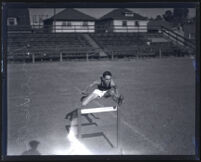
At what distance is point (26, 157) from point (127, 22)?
30849mm

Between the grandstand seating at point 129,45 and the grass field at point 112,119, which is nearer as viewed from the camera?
the grass field at point 112,119

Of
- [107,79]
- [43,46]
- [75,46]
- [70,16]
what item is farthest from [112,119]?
[70,16]

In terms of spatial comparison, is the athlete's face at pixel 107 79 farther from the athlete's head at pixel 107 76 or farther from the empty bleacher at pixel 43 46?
the empty bleacher at pixel 43 46

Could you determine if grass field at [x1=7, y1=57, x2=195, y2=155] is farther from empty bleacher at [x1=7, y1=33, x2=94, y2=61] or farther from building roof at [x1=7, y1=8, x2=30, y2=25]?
building roof at [x1=7, y1=8, x2=30, y2=25]

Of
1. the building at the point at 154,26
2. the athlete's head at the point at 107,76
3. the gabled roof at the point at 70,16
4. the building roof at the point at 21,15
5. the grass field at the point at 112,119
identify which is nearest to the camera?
the grass field at the point at 112,119

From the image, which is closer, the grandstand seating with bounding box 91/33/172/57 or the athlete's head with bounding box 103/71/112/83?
the athlete's head with bounding box 103/71/112/83

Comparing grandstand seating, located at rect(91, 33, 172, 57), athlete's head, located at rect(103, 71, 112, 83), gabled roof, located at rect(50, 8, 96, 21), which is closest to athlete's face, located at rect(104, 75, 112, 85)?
athlete's head, located at rect(103, 71, 112, 83)

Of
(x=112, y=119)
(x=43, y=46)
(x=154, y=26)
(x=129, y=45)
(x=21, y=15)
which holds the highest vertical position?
(x=21, y=15)

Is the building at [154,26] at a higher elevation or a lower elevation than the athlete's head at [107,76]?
higher

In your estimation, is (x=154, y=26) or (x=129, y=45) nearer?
(x=154, y=26)

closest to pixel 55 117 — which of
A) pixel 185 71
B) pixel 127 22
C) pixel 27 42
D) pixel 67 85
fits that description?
pixel 67 85

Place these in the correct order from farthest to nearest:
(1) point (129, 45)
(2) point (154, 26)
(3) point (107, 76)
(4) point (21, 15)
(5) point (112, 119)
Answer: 1. (4) point (21, 15)
2. (1) point (129, 45)
3. (2) point (154, 26)
4. (5) point (112, 119)
5. (3) point (107, 76)

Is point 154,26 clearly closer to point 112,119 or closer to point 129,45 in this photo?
point 129,45

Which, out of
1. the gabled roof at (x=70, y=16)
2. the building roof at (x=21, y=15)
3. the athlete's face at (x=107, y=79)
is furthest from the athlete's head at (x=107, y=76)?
the building roof at (x=21, y=15)
